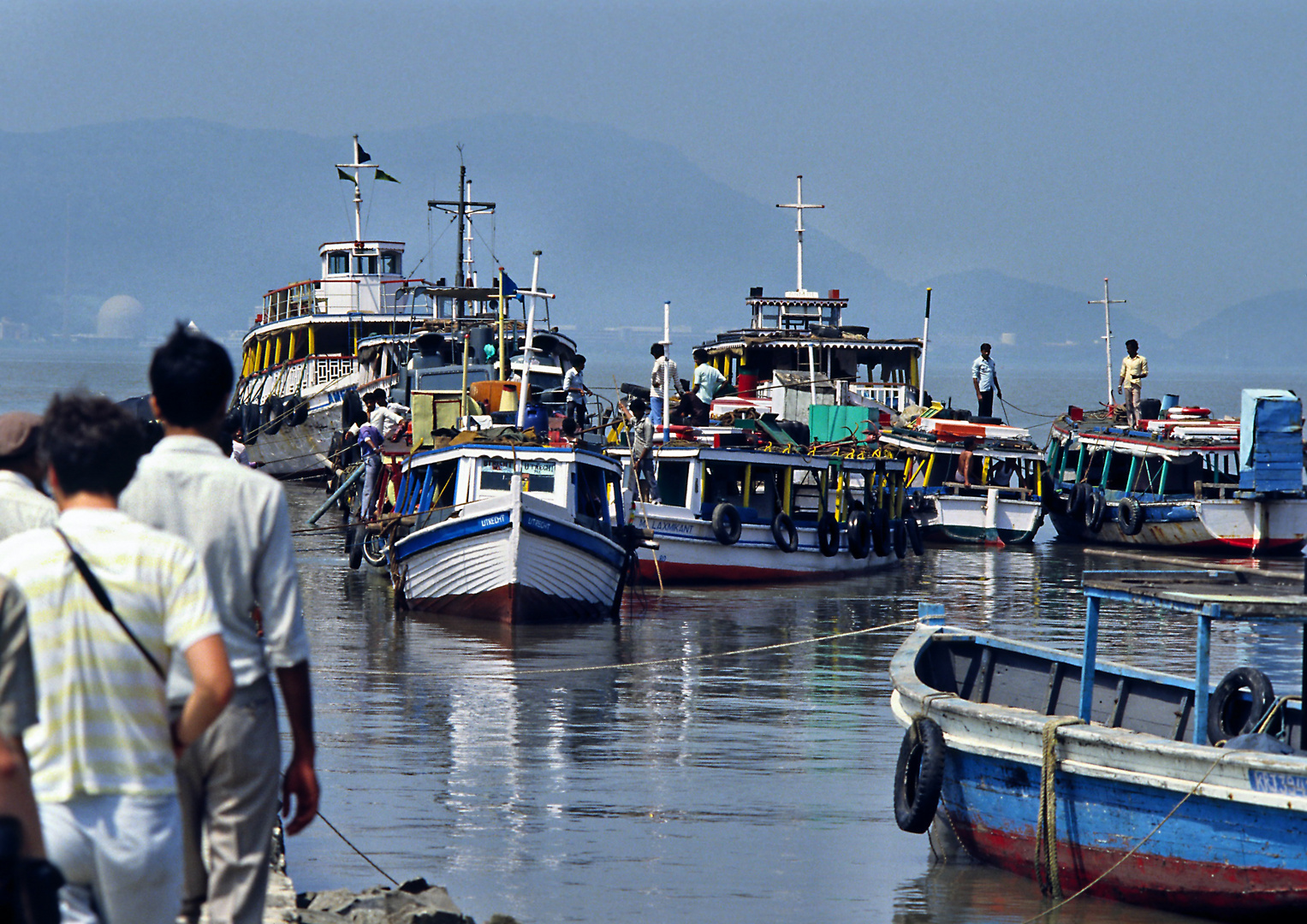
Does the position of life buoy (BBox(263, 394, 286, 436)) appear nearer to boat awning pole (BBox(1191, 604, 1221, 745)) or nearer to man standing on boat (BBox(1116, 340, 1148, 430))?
man standing on boat (BBox(1116, 340, 1148, 430))

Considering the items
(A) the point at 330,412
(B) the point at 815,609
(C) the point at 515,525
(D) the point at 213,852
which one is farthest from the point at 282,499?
(A) the point at 330,412

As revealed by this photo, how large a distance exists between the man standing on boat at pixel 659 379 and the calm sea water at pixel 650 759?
3.92 m

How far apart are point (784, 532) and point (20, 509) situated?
20.3 metres

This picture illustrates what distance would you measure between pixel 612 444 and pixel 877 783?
50.4 feet

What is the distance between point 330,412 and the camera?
3959 centimetres

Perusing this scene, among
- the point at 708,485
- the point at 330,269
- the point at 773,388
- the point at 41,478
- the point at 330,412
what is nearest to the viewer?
the point at 41,478

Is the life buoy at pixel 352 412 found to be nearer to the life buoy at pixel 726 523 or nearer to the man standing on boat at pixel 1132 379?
the life buoy at pixel 726 523

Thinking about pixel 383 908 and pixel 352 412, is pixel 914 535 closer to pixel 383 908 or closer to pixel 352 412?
pixel 352 412

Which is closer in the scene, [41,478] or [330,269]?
[41,478]

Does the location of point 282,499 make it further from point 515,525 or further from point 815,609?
point 815,609

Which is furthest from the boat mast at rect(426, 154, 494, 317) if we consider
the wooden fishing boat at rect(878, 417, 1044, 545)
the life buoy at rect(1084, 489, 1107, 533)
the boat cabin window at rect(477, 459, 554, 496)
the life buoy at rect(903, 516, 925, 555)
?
the boat cabin window at rect(477, 459, 554, 496)

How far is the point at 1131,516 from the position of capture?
31.4 metres

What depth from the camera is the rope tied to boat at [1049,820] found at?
27.9ft

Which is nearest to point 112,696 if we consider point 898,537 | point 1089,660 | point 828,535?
point 1089,660
